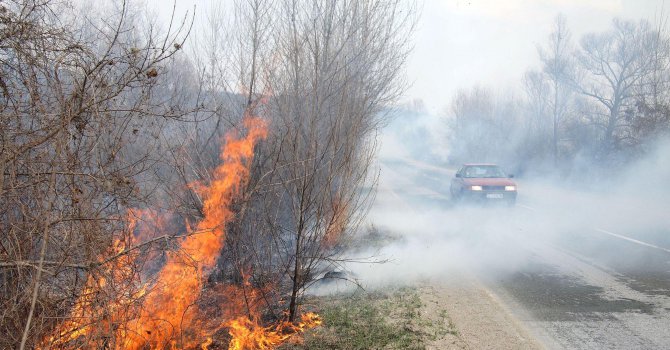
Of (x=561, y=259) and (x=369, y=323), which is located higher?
(x=369, y=323)

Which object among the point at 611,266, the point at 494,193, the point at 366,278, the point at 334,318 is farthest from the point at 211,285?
the point at 494,193

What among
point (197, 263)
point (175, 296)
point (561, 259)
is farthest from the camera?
point (561, 259)

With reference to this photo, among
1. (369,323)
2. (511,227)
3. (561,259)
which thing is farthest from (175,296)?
(511,227)

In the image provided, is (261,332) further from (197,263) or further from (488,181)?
(488,181)

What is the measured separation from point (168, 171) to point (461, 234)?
7999mm

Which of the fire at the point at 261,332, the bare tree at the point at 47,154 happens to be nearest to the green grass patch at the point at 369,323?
the fire at the point at 261,332

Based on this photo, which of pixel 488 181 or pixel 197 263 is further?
pixel 488 181

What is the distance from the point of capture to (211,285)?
662 cm

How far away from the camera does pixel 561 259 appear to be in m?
9.32

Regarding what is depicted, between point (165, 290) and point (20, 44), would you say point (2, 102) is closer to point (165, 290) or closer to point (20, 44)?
point (20, 44)

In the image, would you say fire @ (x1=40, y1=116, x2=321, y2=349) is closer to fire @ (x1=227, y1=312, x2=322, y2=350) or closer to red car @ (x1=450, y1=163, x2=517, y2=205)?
fire @ (x1=227, y1=312, x2=322, y2=350)

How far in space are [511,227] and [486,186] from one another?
9.14 ft

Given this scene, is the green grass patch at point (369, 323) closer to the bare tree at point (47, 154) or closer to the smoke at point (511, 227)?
the smoke at point (511, 227)

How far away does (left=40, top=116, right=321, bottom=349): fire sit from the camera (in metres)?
3.66
